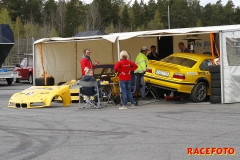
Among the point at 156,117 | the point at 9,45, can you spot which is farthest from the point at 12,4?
the point at 156,117

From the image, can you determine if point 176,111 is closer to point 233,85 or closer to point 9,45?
point 233,85

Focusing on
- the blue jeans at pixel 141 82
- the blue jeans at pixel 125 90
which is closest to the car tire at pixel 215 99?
the blue jeans at pixel 141 82

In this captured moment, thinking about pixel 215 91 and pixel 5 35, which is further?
pixel 5 35

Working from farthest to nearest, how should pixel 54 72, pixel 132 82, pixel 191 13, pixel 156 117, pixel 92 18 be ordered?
pixel 191 13 → pixel 92 18 → pixel 54 72 → pixel 132 82 → pixel 156 117

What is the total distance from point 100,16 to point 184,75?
40.6 meters

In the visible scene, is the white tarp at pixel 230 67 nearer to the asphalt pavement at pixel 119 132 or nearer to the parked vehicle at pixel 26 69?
the asphalt pavement at pixel 119 132

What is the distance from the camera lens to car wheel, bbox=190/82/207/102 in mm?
16953

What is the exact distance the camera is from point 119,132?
36.7 feet

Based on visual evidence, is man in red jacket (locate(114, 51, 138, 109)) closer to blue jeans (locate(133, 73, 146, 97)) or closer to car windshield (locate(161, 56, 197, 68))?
blue jeans (locate(133, 73, 146, 97))

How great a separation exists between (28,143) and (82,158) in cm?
183

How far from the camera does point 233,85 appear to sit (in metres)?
16.5

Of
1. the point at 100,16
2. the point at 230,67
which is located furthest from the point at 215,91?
the point at 100,16

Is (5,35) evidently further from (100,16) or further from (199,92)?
(100,16)

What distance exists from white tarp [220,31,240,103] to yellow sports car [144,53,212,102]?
0.97 m
